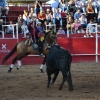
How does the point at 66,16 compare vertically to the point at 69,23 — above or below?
above

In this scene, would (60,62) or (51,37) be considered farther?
(51,37)

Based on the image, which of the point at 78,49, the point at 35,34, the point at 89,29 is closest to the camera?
the point at 35,34

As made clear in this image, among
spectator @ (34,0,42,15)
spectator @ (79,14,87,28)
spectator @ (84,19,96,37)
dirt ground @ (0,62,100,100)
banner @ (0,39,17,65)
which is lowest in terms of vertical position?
dirt ground @ (0,62,100,100)

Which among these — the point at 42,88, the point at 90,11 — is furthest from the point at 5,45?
the point at 42,88

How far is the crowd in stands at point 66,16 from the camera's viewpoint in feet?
73.8

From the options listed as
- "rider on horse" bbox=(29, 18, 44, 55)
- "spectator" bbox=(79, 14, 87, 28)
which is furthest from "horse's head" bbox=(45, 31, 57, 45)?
"spectator" bbox=(79, 14, 87, 28)

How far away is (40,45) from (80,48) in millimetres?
3836

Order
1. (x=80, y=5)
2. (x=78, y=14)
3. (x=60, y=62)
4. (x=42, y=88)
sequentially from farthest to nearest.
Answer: (x=80, y=5) < (x=78, y=14) < (x=42, y=88) < (x=60, y=62)

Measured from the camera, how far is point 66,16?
24.5 meters

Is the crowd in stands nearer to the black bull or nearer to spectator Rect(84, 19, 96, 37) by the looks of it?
spectator Rect(84, 19, 96, 37)

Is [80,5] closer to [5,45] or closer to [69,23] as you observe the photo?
[69,23]

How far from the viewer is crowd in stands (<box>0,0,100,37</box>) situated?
73.8 ft

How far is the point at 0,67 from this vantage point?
19.7 metres

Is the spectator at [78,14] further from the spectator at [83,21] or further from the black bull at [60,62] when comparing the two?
the black bull at [60,62]
